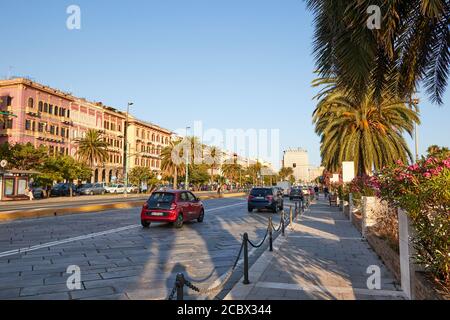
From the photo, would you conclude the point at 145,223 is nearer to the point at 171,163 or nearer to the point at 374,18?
the point at 374,18

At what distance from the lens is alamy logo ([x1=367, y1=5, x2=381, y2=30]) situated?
18.8ft

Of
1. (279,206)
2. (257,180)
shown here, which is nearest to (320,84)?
(279,206)

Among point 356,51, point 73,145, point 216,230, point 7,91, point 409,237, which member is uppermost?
point 7,91

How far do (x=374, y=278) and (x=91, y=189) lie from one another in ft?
164

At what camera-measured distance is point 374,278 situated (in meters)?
6.62

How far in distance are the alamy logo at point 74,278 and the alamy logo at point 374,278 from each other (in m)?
4.84

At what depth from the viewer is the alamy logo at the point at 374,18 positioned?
573 centimetres

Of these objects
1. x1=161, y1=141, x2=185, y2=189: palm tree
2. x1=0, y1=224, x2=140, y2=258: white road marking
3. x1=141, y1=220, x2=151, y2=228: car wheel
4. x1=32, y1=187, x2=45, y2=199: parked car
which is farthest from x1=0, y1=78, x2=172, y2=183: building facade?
x1=0, y1=224, x2=140, y2=258: white road marking

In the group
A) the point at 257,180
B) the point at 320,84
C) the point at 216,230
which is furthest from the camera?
the point at 257,180

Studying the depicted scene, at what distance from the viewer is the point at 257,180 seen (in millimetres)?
136125

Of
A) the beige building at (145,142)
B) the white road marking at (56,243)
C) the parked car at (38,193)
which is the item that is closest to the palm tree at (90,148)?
the parked car at (38,193)

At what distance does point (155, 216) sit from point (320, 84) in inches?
650
